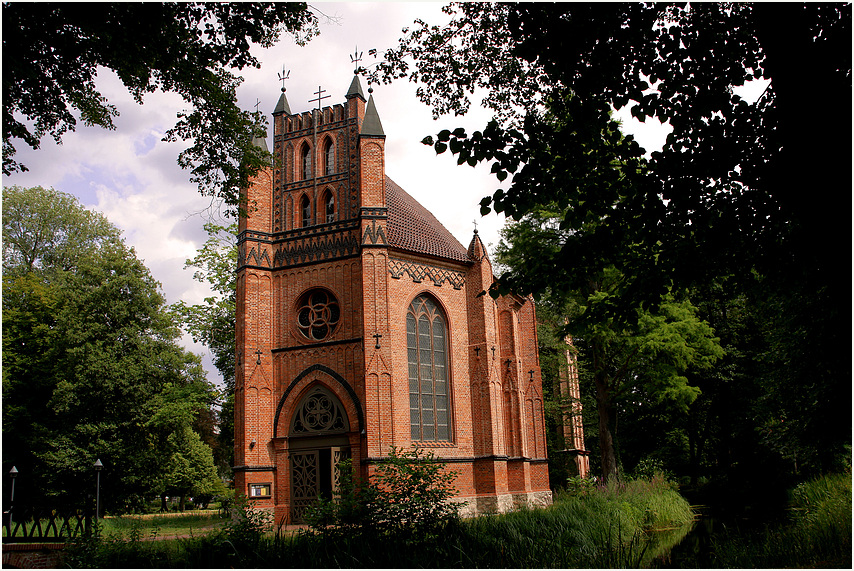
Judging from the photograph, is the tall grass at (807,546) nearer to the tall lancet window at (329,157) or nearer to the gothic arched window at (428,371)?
the gothic arched window at (428,371)

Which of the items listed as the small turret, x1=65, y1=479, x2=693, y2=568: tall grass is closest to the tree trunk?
x1=65, y1=479, x2=693, y2=568: tall grass

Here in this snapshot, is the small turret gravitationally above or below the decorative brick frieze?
above

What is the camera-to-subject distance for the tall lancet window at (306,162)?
22.8 m

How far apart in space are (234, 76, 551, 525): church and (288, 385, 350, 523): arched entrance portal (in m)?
0.04

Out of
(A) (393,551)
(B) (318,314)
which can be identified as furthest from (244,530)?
(B) (318,314)

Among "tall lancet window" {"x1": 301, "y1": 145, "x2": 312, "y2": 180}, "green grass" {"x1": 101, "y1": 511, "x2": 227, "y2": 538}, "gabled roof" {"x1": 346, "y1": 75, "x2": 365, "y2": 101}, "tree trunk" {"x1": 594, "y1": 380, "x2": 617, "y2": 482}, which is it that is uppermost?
"gabled roof" {"x1": 346, "y1": 75, "x2": 365, "y2": 101}

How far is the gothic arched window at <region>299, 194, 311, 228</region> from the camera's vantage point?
2222cm

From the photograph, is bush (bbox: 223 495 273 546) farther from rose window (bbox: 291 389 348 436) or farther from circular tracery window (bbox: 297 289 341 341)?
circular tracery window (bbox: 297 289 341 341)

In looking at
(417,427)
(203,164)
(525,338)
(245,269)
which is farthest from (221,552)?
(525,338)

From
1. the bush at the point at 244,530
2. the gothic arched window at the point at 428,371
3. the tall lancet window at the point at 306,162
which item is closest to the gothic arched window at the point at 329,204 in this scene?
the tall lancet window at the point at 306,162

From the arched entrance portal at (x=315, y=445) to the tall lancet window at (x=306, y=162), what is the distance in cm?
777

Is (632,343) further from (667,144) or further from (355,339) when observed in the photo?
(667,144)

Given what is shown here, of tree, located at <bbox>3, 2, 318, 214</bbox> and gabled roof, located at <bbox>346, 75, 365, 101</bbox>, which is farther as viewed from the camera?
gabled roof, located at <bbox>346, 75, 365, 101</bbox>

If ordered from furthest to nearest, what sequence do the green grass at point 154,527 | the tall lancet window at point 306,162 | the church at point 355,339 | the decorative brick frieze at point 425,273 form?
the tall lancet window at point 306,162, the decorative brick frieze at point 425,273, the church at point 355,339, the green grass at point 154,527
